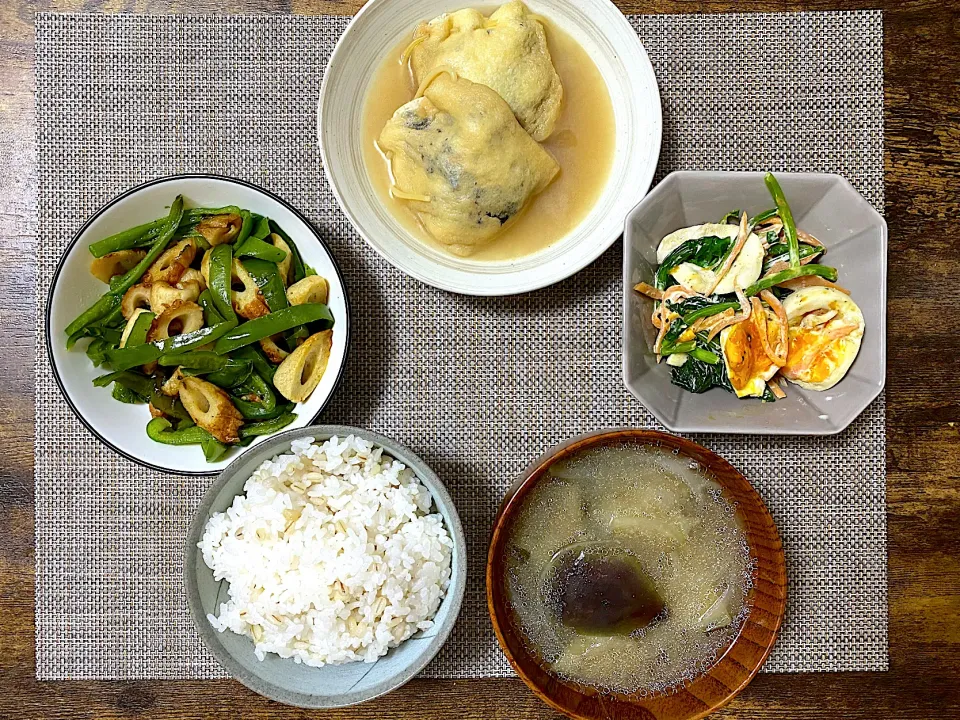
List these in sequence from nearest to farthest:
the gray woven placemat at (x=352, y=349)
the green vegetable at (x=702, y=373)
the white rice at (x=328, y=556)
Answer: the white rice at (x=328, y=556), the green vegetable at (x=702, y=373), the gray woven placemat at (x=352, y=349)

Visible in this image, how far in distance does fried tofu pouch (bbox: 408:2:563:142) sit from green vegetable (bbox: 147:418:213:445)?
789 mm

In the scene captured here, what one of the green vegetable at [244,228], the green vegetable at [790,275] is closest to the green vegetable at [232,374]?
the green vegetable at [244,228]

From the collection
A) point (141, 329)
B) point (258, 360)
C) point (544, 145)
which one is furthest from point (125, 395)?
point (544, 145)

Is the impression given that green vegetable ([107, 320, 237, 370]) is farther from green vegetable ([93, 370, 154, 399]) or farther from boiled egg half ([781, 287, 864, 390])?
boiled egg half ([781, 287, 864, 390])

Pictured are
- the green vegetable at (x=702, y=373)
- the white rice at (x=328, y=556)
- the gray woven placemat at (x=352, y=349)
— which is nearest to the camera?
Answer: the white rice at (x=328, y=556)

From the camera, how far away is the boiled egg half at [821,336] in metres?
1.38

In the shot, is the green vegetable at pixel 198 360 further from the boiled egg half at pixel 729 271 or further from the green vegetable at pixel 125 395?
the boiled egg half at pixel 729 271

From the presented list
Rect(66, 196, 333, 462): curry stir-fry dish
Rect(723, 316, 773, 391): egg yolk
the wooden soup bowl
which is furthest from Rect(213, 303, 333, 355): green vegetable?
Rect(723, 316, 773, 391): egg yolk

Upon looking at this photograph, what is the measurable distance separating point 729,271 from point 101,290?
117cm

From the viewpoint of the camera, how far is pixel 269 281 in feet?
4.58

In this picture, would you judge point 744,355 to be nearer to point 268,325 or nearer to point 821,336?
point 821,336

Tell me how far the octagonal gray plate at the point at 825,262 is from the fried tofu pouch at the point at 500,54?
0.30 meters

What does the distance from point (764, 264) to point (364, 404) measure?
0.82m

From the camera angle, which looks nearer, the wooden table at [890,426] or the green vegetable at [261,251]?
the green vegetable at [261,251]
